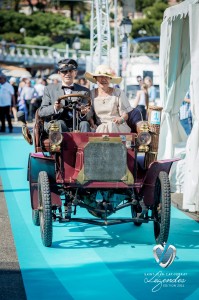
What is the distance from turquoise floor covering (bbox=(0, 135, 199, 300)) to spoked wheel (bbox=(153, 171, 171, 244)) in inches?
8.7

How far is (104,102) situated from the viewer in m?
9.46

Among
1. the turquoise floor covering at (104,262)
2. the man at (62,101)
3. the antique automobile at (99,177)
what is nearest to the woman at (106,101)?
the man at (62,101)

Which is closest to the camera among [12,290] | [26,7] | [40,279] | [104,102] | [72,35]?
[12,290]

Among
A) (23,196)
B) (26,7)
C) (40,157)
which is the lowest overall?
(23,196)

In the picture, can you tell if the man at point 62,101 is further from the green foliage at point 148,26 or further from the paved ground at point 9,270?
the green foliage at point 148,26

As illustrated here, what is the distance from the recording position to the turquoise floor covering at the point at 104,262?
6.91 meters

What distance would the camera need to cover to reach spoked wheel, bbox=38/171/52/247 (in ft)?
27.2

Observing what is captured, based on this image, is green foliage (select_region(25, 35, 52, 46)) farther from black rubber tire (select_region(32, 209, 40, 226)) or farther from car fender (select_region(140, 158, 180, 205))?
car fender (select_region(140, 158, 180, 205))

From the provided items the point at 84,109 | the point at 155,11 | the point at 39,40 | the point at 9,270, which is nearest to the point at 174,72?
the point at 84,109

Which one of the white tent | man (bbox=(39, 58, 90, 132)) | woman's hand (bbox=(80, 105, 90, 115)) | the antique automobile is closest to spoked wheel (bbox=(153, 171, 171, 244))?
the antique automobile

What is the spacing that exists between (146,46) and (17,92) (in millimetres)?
60511

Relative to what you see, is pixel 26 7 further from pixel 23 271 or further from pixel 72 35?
pixel 23 271

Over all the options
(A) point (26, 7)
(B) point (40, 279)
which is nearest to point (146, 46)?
(A) point (26, 7)

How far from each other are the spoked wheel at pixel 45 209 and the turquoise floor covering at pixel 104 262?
0.14 m
